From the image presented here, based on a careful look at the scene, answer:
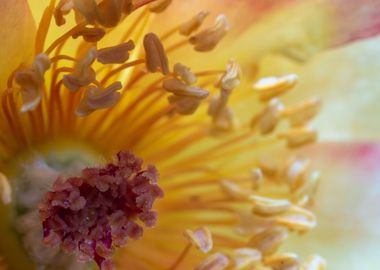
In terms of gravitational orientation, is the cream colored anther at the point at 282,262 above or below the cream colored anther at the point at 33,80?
below

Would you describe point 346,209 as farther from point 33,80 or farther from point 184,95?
point 33,80

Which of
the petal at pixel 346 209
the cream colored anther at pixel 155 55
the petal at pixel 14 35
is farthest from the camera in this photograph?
the petal at pixel 346 209

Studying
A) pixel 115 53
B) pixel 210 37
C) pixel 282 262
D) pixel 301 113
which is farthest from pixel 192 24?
pixel 282 262

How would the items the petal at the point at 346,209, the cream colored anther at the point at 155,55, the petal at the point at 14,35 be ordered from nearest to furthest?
1. the petal at the point at 14,35
2. the cream colored anther at the point at 155,55
3. the petal at the point at 346,209

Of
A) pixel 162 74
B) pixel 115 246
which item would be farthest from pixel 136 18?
pixel 115 246

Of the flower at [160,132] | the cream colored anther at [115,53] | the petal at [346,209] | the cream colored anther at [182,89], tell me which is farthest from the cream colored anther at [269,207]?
the cream colored anther at [115,53]

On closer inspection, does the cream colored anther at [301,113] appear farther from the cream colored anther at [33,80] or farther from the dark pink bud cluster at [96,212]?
the cream colored anther at [33,80]

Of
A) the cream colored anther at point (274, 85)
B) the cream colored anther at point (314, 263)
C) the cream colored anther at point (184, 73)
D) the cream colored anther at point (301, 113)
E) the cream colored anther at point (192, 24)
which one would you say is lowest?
the cream colored anther at point (314, 263)
